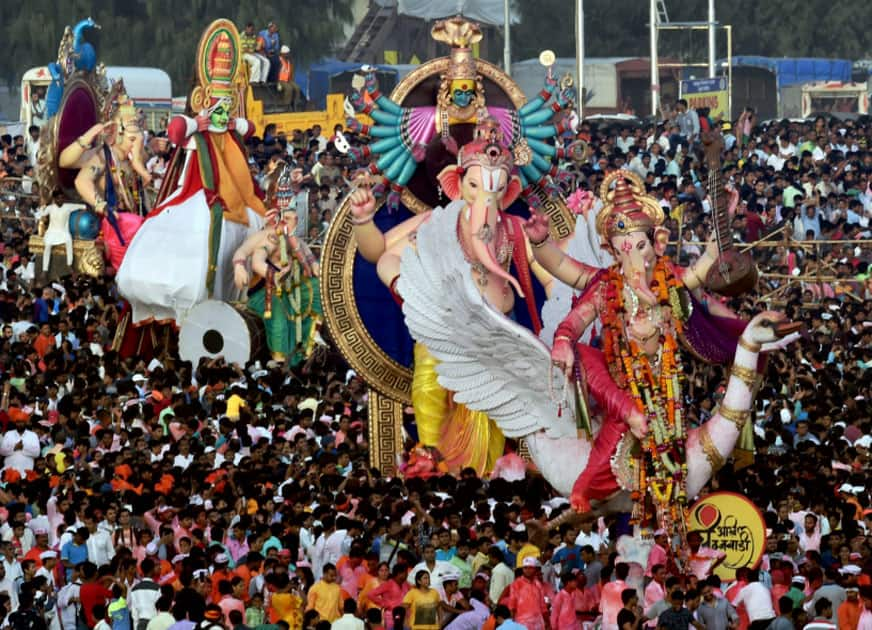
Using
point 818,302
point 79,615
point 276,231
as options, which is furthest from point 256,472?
point 818,302

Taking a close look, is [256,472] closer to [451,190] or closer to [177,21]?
[451,190]

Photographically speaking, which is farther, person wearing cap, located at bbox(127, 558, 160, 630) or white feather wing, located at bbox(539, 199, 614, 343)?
white feather wing, located at bbox(539, 199, 614, 343)

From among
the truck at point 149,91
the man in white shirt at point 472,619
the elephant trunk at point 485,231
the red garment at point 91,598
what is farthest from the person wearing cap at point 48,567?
the truck at point 149,91

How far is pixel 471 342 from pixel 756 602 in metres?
3.63

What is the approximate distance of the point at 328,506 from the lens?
55.9 ft

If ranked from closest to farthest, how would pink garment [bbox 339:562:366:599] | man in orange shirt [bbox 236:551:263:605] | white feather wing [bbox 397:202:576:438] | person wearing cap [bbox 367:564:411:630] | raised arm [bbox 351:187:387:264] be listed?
1. person wearing cap [bbox 367:564:411:630]
2. man in orange shirt [bbox 236:551:263:605]
3. pink garment [bbox 339:562:366:599]
4. white feather wing [bbox 397:202:576:438]
5. raised arm [bbox 351:187:387:264]

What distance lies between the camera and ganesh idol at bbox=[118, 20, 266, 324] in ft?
77.3

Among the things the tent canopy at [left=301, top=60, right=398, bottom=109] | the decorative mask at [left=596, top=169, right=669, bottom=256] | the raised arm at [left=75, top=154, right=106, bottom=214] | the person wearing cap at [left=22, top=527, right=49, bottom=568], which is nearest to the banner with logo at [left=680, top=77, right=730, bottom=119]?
the tent canopy at [left=301, top=60, right=398, bottom=109]

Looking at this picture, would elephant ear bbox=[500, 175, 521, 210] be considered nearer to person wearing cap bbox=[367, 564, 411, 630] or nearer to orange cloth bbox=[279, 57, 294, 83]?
person wearing cap bbox=[367, 564, 411, 630]

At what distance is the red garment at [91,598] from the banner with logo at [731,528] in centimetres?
373

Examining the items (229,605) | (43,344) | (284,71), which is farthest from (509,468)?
(284,71)

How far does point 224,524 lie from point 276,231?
23.6 feet

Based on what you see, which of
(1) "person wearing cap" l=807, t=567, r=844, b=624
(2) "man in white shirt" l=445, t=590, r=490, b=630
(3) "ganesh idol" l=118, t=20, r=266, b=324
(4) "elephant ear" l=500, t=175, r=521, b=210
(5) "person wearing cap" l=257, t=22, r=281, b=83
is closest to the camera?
(2) "man in white shirt" l=445, t=590, r=490, b=630

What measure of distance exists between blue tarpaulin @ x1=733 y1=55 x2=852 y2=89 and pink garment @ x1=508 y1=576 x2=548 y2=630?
3056cm
